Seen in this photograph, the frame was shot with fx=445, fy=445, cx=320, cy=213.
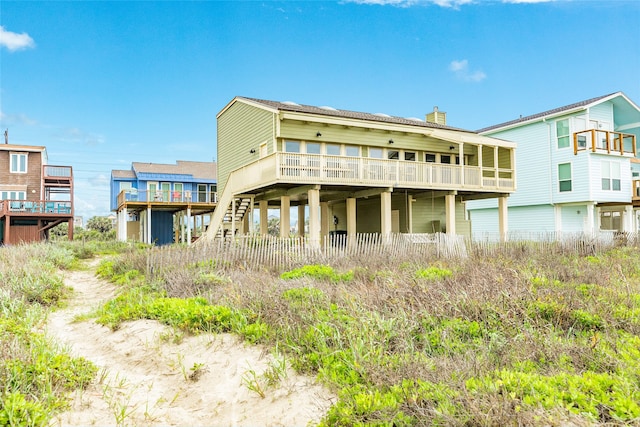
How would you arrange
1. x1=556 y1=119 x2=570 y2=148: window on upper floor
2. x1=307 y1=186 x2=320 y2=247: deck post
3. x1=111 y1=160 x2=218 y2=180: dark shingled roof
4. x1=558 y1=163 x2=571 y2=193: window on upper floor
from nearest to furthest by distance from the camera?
x1=307 y1=186 x2=320 y2=247: deck post → x1=558 y1=163 x2=571 y2=193: window on upper floor → x1=556 y1=119 x2=570 y2=148: window on upper floor → x1=111 y1=160 x2=218 y2=180: dark shingled roof

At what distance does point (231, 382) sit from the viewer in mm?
4895

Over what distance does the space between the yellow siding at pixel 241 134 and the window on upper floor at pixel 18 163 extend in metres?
18.2

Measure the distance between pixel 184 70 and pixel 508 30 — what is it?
21726 mm

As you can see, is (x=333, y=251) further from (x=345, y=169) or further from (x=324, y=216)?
(x=324, y=216)

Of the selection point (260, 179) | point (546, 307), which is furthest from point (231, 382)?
point (260, 179)

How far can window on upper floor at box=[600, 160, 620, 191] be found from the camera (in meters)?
25.3

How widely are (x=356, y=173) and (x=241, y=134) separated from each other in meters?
8.16

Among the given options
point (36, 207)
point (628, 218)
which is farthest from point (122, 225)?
point (628, 218)

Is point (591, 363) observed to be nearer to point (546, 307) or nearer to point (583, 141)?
point (546, 307)

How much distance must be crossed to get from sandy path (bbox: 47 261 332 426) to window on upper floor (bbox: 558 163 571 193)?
82.2 ft

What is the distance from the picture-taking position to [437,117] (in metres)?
29.4

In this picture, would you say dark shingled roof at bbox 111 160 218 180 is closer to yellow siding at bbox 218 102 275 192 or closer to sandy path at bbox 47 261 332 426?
yellow siding at bbox 218 102 275 192

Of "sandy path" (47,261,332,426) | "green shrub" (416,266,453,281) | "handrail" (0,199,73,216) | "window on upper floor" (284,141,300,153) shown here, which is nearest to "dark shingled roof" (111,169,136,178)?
"handrail" (0,199,73,216)

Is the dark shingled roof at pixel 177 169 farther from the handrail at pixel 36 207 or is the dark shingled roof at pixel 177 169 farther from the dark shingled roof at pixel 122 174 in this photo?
the handrail at pixel 36 207
